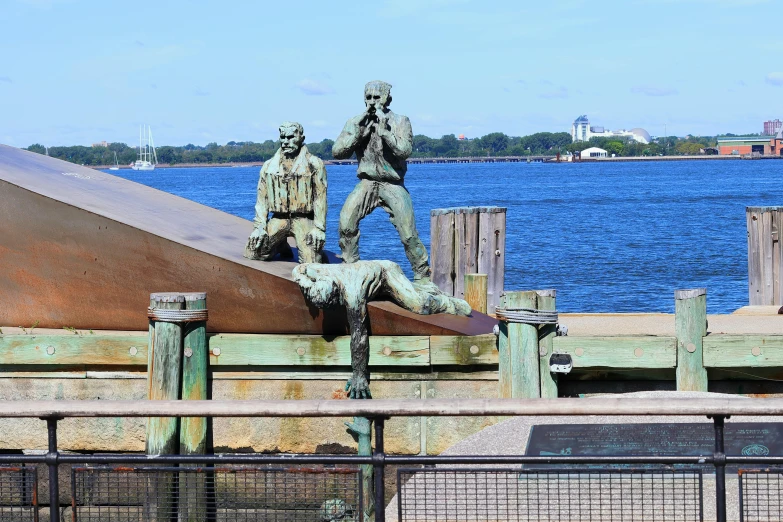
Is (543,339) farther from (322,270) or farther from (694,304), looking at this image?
(322,270)

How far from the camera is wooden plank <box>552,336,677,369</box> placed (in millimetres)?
8469

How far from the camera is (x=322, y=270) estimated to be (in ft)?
28.6

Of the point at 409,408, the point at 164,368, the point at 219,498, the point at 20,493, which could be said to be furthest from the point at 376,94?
the point at 409,408

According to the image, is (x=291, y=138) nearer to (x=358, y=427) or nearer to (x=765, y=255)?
(x=358, y=427)

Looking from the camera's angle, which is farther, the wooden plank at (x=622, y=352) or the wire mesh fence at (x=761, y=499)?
the wooden plank at (x=622, y=352)

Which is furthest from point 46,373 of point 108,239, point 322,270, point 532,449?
point 532,449

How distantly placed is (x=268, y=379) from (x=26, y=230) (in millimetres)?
2351

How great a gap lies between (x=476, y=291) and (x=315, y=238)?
2.37 m

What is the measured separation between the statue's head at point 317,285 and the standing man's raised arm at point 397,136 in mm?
1150

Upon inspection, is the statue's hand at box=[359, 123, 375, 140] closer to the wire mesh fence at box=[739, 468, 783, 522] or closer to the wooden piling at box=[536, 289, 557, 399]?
the wooden piling at box=[536, 289, 557, 399]

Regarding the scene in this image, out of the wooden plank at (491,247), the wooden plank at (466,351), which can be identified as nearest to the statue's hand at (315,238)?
the wooden plank at (466,351)

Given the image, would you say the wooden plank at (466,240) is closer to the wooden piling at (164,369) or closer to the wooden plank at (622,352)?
the wooden plank at (622,352)

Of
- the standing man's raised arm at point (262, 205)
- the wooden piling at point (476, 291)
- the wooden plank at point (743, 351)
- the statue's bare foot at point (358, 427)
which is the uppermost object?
the standing man's raised arm at point (262, 205)

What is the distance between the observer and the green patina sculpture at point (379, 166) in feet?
30.0
